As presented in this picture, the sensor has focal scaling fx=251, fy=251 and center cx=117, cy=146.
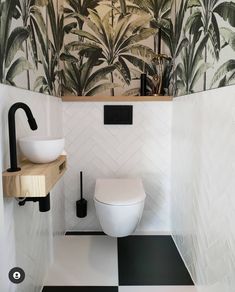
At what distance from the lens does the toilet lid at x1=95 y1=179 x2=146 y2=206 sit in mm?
1529

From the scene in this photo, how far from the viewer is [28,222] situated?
1.21 metres

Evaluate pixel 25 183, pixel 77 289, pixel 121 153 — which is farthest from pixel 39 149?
pixel 121 153

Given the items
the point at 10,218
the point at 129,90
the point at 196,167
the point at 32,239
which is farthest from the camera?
the point at 129,90

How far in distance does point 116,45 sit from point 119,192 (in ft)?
4.08

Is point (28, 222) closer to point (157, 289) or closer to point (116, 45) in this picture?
point (157, 289)

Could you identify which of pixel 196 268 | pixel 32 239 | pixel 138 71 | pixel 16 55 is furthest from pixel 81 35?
pixel 196 268

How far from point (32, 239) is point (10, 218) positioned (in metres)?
0.34

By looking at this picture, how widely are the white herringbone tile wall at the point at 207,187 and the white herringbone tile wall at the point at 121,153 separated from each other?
272 millimetres

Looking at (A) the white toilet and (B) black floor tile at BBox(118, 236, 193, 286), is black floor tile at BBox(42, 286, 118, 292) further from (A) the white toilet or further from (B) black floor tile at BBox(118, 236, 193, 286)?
(A) the white toilet

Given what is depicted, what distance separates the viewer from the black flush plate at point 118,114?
2.03 metres

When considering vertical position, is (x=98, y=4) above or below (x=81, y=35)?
above

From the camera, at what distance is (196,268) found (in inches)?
56.6

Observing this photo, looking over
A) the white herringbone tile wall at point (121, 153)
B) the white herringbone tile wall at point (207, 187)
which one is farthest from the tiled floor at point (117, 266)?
the white herringbone tile wall at point (121, 153)

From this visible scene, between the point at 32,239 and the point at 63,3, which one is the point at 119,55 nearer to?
the point at 63,3
